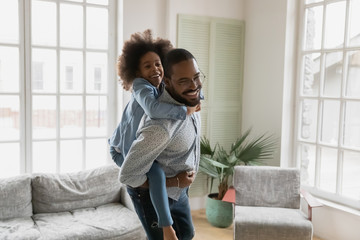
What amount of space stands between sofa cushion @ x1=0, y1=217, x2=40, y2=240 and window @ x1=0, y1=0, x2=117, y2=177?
0.68m

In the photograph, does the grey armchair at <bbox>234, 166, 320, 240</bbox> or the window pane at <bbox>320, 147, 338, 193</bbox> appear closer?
the grey armchair at <bbox>234, 166, 320, 240</bbox>

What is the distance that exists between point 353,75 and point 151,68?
233cm

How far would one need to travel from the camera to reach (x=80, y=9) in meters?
3.72

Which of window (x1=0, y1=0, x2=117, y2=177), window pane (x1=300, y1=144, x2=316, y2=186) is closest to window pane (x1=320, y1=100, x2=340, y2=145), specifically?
window pane (x1=300, y1=144, x2=316, y2=186)

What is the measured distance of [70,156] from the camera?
377 centimetres

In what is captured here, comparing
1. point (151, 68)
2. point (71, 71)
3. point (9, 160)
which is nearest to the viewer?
point (151, 68)

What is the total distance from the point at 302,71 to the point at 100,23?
7.05 ft

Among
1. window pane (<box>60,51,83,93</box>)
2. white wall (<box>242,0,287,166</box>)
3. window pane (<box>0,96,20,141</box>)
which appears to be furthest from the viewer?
white wall (<box>242,0,287,166</box>)

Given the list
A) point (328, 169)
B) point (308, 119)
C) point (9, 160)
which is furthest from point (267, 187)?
point (9, 160)

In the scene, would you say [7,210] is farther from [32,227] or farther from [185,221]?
[185,221]

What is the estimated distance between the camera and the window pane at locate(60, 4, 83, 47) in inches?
144

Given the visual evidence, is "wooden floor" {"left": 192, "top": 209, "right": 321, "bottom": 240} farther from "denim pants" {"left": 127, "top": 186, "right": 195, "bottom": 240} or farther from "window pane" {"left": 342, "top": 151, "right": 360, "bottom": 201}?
"denim pants" {"left": 127, "top": 186, "right": 195, "bottom": 240}

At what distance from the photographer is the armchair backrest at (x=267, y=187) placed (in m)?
3.37

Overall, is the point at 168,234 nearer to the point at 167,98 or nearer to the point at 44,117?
the point at 167,98
